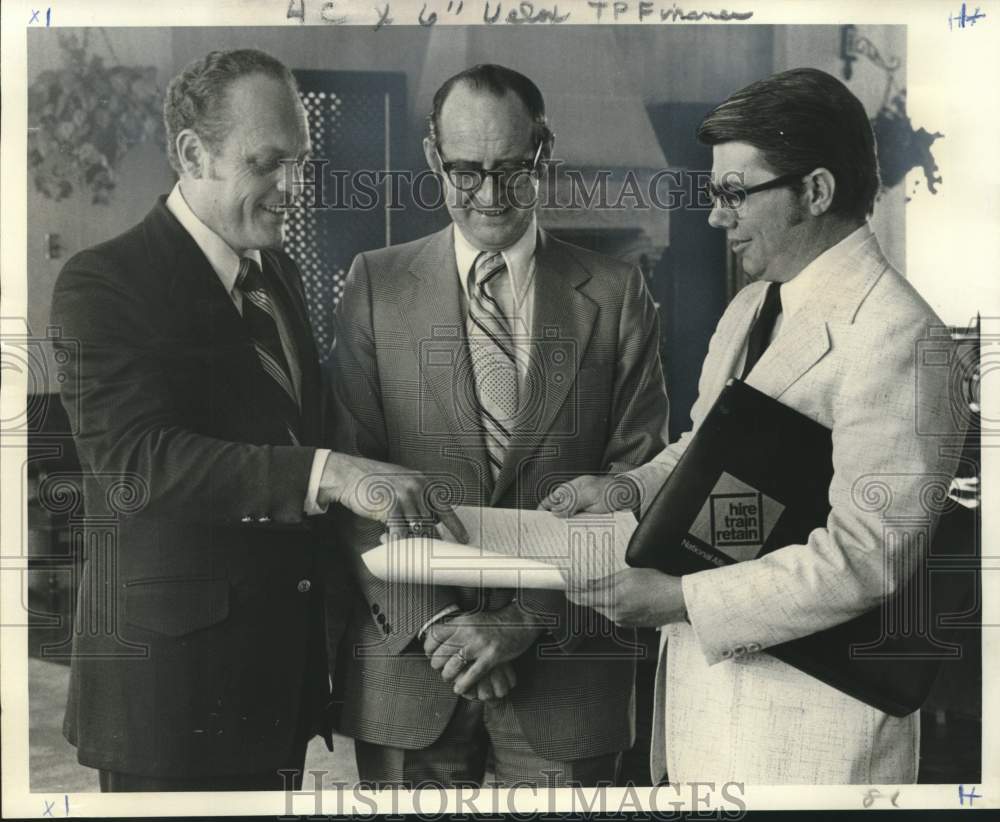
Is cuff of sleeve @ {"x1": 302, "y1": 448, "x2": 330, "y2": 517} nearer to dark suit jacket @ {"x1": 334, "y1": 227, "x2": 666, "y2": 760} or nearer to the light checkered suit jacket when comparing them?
dark suit jacket @ {"x1": 334, "y1": 227, "x2": 666, "y2": 760}

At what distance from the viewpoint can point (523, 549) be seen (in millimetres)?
3447

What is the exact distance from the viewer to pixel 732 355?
343 cm

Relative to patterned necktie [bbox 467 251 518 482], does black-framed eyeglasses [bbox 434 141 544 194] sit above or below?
above

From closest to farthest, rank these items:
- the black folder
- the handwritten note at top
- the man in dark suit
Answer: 1. the black folder
2. the man in dark suit
3. the handwritten note at top

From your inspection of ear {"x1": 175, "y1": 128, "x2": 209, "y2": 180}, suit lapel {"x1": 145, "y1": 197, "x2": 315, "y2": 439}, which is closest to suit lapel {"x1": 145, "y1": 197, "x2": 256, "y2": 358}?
suit lapel {"x1": 145, "y1": 197, "x2": 315, "y2": 439}

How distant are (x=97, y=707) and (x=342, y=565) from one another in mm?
808

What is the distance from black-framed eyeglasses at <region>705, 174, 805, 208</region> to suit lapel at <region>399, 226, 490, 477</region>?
76 centimetres

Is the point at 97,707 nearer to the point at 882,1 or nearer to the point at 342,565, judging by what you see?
the point at 342,565

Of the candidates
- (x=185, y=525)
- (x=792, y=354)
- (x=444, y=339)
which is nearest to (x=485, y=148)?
(x=444, y=339)

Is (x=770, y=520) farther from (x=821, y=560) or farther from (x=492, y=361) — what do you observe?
(x=492, y=361)

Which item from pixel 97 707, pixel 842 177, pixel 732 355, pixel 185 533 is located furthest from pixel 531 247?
pixel 97 707

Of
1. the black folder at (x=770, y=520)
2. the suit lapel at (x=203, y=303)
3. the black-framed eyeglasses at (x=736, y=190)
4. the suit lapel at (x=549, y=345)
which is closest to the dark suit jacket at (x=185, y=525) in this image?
the suit lapel at (x=203, y=303)

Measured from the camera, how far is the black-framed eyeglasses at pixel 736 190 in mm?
3373

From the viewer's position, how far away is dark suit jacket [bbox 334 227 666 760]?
3.44 m
